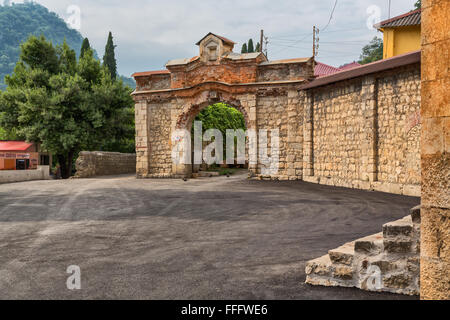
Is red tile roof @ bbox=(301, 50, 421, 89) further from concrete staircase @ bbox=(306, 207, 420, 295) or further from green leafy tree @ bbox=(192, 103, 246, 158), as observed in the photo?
green leafy tree @ bbox=(192, 103, 246, 158)

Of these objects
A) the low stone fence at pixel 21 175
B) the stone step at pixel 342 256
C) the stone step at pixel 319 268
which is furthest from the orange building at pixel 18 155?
the stone step at pixel 342 256

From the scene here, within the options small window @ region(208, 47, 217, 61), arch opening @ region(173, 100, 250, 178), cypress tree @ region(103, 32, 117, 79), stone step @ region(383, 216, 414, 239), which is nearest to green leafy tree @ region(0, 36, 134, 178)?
arch opening @ region(173, 100, 250, 178)

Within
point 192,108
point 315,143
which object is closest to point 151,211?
point 315,143

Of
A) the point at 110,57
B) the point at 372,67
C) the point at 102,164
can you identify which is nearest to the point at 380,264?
the point at 372,67

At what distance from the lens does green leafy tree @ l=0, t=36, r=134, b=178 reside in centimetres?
2141

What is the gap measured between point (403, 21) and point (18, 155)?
79.0 ft

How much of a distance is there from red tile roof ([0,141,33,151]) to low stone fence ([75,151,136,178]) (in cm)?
687

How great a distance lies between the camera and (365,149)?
468 inches

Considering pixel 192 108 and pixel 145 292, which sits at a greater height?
Result: pixel 192 108

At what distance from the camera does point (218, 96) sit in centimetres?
1688

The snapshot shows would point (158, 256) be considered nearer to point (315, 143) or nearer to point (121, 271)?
point (121, 271)

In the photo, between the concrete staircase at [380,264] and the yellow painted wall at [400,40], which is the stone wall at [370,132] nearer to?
the yellow painted wall at [400,40]

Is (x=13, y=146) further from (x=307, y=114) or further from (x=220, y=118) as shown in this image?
(x=307, y=114)
